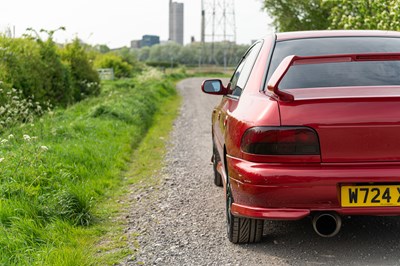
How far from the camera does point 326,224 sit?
12.3 feet

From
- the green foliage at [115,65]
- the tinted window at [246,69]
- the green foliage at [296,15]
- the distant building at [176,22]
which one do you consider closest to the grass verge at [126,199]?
the tinted window at [246,69]

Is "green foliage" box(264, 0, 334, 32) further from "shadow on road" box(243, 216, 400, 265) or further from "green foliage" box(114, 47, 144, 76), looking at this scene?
"shadow on road" box(243, 216, 400, 265)

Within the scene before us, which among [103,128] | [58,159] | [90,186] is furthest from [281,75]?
[103,128]

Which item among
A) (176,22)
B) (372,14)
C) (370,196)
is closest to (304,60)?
(370,196)

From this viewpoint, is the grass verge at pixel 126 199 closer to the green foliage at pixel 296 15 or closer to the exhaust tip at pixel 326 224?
the exhaust tip at pixel 326 224

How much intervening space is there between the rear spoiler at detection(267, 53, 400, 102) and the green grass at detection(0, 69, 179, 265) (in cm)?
179

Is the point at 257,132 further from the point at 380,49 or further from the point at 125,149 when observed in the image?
the point at 125,149

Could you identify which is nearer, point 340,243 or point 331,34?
point 340,243

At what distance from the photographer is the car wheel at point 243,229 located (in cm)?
404

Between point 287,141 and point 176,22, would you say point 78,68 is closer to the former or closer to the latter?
point 287,141

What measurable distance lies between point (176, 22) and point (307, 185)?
13147 cm

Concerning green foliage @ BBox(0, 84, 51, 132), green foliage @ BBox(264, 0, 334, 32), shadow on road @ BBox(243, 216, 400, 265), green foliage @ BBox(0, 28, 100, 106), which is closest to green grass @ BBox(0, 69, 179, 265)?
green foliage @ BBox(0, 84, 51, 132)

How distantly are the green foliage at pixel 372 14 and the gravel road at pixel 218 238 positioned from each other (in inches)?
312

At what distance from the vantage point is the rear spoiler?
3.54 metres
